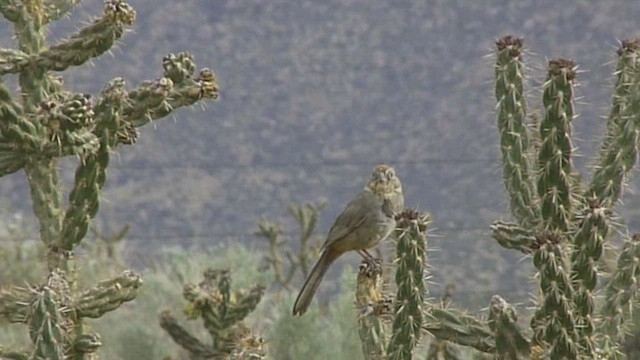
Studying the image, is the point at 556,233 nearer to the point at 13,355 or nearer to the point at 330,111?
the point at 13,355

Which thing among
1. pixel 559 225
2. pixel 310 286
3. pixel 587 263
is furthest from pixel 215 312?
pixel 587 263

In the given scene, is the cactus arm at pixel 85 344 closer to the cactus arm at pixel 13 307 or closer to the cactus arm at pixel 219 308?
the cactus arm at pixel 13 307

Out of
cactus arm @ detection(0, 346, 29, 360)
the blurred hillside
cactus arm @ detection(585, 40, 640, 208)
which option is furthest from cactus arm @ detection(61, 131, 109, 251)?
the blurred hillside

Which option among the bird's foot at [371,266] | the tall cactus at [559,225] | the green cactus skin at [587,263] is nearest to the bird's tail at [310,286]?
the bird's foot at [371,266]

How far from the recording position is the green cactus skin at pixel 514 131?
466cm

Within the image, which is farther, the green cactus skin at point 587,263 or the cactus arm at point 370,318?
the cactus arm at point 370,318

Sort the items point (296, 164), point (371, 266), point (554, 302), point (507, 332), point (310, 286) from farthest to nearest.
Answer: point (296, 164)
point (310, 286)
point (371, 266)
point (507, 332)
point (554, 302)

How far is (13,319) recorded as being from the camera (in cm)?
429

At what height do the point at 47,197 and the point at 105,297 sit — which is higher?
the point at 47,197

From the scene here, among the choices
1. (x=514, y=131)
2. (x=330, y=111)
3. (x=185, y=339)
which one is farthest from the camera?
(x=330, y=111)

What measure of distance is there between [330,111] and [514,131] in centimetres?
921

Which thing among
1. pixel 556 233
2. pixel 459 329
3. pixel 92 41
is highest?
pixel 92 41

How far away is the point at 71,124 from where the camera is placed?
406cm

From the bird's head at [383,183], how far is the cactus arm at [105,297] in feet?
3.46
